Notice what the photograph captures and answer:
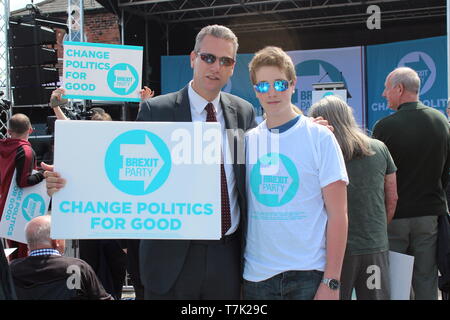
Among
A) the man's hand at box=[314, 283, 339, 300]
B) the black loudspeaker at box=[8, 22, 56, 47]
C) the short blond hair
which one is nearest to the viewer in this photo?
the man's hand at box=[314, 283, 339, 300]

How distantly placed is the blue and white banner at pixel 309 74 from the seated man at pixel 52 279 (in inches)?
391

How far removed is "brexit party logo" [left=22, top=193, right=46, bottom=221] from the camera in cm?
442

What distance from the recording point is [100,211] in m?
1.98

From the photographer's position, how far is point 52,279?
257 centimetres

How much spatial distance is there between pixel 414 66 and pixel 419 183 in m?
9.29

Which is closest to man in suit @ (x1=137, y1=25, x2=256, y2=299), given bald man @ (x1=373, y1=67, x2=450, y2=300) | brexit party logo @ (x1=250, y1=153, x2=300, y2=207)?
brexit party logo @ (x1=250, y1=153, x2=300, y2=207)

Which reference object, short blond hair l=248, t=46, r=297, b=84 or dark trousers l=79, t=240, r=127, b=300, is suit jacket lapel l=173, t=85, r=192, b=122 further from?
dark trousers l=79, t=240, r=127, b=300

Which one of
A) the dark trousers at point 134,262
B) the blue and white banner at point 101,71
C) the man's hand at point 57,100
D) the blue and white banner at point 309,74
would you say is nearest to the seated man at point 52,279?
the dark trousers at point 134,262

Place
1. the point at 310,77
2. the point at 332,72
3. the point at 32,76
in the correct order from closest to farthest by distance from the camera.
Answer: the point at 32,76 < the point at 332,72 < the point at 310,77

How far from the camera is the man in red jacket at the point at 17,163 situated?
443cm

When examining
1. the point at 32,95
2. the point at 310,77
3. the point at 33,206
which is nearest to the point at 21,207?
the point at 33,206

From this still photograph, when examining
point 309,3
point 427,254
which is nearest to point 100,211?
point 427,254

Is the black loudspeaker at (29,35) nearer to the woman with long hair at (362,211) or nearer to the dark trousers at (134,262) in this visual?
the dark trousers at (134,262)

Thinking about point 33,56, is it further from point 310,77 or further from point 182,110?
point 310,77
